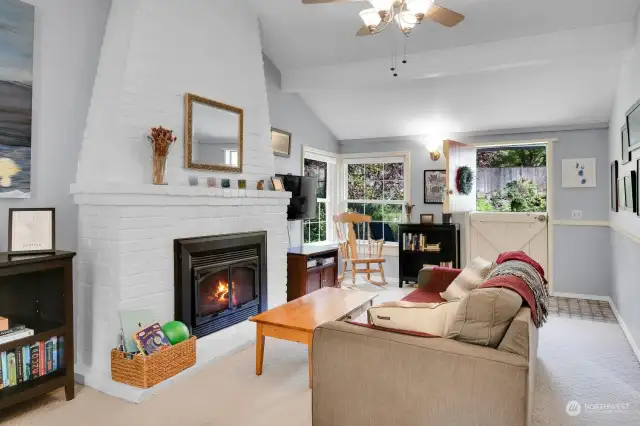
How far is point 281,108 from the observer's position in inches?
206

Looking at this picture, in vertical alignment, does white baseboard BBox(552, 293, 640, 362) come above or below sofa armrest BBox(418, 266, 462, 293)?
below

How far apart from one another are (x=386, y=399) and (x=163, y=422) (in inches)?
51.4

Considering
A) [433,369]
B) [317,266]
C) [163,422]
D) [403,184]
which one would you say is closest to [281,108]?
[317,266]

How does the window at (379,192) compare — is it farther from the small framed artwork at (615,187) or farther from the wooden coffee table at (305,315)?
the wooden coffee table at (305,315)

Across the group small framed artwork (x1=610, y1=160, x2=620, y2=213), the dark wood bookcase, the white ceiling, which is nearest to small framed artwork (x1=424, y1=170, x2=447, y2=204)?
the white ceiling

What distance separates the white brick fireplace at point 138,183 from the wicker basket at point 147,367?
79 mm

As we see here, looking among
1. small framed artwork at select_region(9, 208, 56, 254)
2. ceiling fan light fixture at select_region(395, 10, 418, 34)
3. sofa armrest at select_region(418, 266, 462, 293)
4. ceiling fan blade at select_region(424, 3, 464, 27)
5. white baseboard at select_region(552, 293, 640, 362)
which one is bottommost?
white baseboard at select_region(552, 293, 640, 362)

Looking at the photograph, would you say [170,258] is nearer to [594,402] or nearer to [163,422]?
[163,422]

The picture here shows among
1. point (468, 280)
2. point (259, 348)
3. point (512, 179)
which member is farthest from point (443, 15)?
point (512, 179)

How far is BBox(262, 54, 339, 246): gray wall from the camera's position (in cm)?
503

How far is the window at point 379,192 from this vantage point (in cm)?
664

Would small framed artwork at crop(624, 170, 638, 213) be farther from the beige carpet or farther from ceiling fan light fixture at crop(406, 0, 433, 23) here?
ceiling fan light fixture at crop(406, 0, 433, 23)

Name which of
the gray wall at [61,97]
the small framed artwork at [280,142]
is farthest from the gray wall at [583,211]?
the gray wall at [61,97]

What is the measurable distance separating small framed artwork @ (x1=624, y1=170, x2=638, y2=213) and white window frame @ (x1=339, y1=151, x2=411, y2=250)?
3012 millimetres
